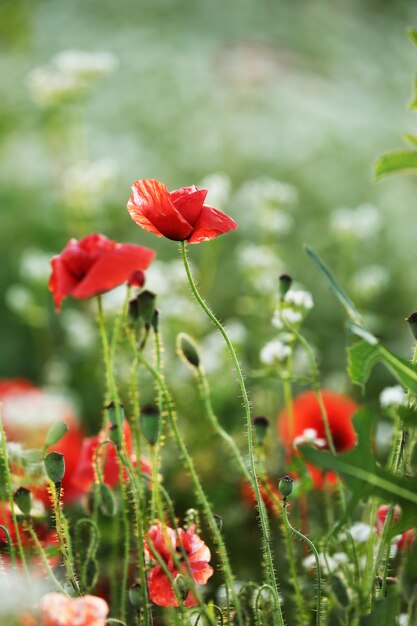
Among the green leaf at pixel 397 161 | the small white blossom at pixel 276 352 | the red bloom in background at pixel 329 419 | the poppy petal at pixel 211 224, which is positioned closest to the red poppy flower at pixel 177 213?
the poppy petal at pixel 211 224

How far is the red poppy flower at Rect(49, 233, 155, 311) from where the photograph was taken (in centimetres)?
59

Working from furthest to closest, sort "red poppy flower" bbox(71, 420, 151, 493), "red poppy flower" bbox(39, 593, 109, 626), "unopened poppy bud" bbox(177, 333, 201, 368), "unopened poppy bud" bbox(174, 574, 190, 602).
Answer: "red poppy flower" bbox(71, 420, 151, 493), "unopened poppy bud" bbox(177, 333, 201, 368), "unopened poppy bud" bbox(174, 574, 190, 602), "red poppy flower" bbox(39, 593, 109, 626)

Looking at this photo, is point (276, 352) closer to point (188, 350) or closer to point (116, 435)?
point (188, 350)

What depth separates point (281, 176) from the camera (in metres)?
2.75

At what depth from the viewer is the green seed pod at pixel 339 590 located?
0.57 meters

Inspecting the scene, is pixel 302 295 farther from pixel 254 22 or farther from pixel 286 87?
pixel 254 22

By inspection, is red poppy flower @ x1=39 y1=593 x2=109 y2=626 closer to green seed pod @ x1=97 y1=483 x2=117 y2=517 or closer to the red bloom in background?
green seed pod @ x1=97 y1=483 x2=117 y2=517

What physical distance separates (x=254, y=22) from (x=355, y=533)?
3.92m

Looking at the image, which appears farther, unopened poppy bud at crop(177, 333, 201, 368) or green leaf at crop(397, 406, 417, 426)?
unopened poppy bud at crop(177, 333, 201, 368)

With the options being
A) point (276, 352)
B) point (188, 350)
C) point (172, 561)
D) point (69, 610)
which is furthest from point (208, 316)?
point (69, 610)

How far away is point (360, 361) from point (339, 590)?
138 millimetres

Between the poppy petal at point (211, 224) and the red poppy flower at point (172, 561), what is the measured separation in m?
0.19

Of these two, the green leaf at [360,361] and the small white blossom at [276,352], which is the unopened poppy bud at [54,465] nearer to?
the green leaf at [360,361]

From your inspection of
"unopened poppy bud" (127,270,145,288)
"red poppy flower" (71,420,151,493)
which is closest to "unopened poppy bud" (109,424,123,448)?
"unopened poppy bud" (127,270,145,288)
